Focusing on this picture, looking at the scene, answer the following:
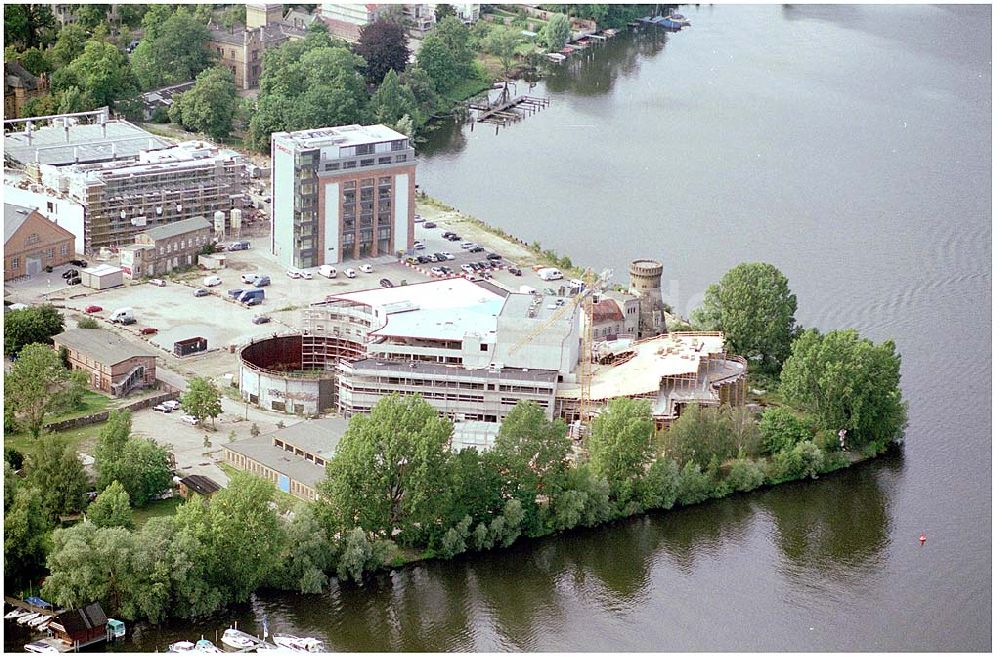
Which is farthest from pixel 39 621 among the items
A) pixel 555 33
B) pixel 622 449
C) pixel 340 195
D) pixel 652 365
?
pixel 555 33

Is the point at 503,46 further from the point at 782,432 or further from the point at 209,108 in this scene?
the point at 782,432

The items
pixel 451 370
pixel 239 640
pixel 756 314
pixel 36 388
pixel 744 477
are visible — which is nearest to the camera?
pixel 239 640

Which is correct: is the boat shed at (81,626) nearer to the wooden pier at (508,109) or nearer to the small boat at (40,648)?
the small boat at (40,648)

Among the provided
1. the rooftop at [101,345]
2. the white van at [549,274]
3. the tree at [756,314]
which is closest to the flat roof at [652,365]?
the tree at [756,314]

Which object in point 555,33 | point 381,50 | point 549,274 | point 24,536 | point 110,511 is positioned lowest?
point 24,536

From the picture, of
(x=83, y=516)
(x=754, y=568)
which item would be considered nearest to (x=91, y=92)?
(x=83, y=516)

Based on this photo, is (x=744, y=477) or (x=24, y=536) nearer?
(x=24, y=536)
